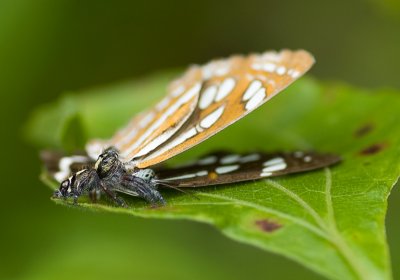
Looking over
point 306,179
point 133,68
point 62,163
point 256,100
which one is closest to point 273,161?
point 306,179

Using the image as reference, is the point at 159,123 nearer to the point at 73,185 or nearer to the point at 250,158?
the point at 250,158

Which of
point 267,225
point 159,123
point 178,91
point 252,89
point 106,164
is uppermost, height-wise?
point 178,91

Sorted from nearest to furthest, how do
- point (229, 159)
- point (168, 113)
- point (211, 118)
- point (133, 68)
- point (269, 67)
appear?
point (211, 118) → point (229, 159) → point (269, 67) → point (168, 113) → point (133, 68)

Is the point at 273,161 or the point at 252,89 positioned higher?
the point at 252,89

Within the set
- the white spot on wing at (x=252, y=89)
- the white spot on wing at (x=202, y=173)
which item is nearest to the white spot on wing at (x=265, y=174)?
the white spot on wing at (x=202, y=173)

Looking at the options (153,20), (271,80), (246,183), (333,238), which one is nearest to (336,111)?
(271,80)

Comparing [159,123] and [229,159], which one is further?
[159,123]

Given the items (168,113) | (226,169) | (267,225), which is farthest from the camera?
(168,113)

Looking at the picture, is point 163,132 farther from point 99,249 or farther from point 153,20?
point 153,20
